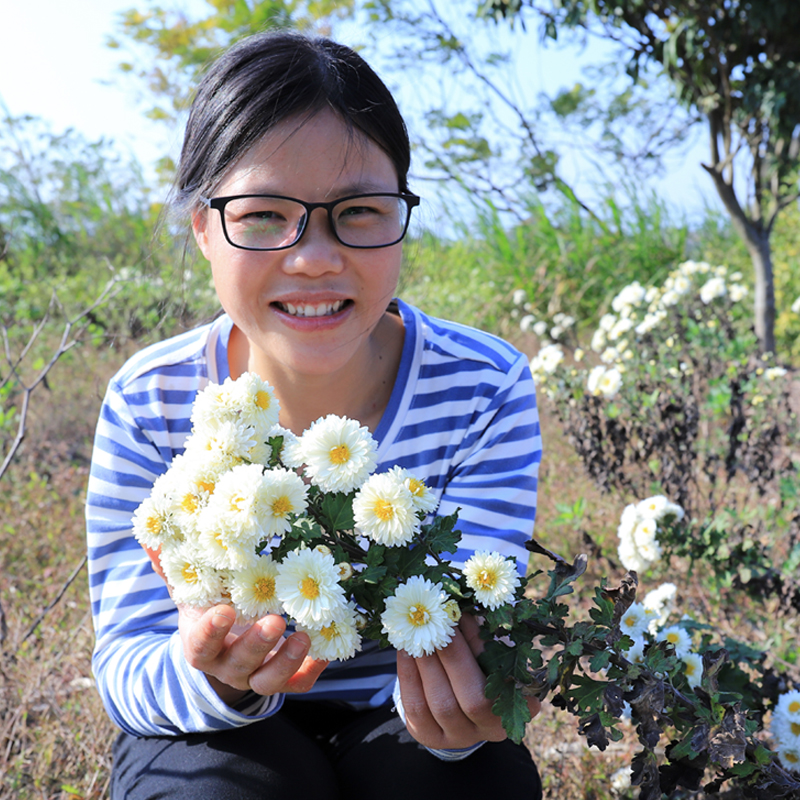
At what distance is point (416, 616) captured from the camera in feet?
2.77

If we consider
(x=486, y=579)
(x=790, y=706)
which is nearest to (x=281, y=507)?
(x=486, y=579)

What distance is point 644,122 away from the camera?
6.60m

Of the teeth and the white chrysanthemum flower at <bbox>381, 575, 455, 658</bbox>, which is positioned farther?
the teeth

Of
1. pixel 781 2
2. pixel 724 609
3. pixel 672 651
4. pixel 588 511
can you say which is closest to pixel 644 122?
pixel 781 2

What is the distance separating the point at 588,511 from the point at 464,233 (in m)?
4.56

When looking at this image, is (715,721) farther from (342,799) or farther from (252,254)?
(252,254)

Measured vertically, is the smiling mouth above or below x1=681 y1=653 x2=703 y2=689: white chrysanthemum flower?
above

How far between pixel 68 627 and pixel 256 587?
5.68 feet

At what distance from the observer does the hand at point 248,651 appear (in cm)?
90

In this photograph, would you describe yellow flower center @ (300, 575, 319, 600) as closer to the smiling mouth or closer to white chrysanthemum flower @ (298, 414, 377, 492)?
white chrysanthemum flower @ (298, 414, 377, 492)

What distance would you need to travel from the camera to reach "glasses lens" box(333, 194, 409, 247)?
1227 millimetres

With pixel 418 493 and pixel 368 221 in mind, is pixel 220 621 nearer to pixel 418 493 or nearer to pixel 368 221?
pixel 418 493

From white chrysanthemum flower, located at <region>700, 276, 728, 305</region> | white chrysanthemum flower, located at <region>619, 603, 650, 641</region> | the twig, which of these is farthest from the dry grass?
white chrysanthemum flower, located at <region>700, 276, 728, 305</region>

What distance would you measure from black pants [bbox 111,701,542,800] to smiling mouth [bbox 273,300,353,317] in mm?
724
